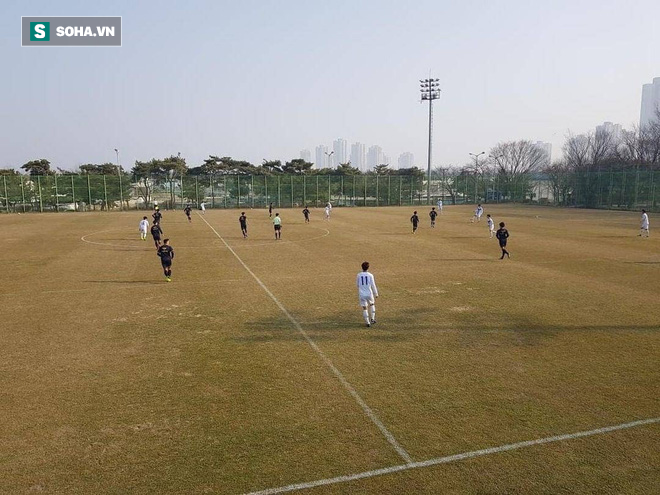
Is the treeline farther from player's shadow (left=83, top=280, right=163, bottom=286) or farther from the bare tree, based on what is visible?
player's shadow (left=83, top=280, right=163, bottom=286)

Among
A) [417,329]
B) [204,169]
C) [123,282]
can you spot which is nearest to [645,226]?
[417,329]

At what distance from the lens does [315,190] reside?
7869cm

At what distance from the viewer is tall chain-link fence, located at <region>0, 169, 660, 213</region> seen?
65.9 m

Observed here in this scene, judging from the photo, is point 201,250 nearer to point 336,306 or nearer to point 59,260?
point 59,260

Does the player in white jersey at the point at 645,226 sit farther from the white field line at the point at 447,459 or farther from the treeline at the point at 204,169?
the treeline at the point at 204,169

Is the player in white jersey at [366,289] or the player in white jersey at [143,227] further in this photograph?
the player in white jersey at [143,227]

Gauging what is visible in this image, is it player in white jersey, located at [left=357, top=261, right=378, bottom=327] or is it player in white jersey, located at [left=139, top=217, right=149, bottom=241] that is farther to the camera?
player in white jersey, located at [left=139, top=217, right=149, bottom=241]

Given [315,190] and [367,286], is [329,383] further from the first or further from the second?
[315,190]

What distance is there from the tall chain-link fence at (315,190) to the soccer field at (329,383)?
179 ft

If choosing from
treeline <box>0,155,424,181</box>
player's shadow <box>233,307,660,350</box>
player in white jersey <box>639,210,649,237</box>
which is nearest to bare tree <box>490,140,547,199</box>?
treeline <box>0,155,424,181</box>

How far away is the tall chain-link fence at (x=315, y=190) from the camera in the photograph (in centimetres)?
6594

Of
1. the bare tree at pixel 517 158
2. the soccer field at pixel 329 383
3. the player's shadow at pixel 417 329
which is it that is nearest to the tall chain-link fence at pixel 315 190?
the bare tree at pixel 517 158

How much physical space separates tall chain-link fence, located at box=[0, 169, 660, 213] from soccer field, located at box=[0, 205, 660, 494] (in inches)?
2142

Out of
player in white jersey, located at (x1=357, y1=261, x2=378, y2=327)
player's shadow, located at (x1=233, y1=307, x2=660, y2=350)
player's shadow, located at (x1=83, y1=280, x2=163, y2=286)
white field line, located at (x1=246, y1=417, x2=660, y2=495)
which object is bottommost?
white field line, located at (x1=246, y1=417, x2=660, y2=495)
